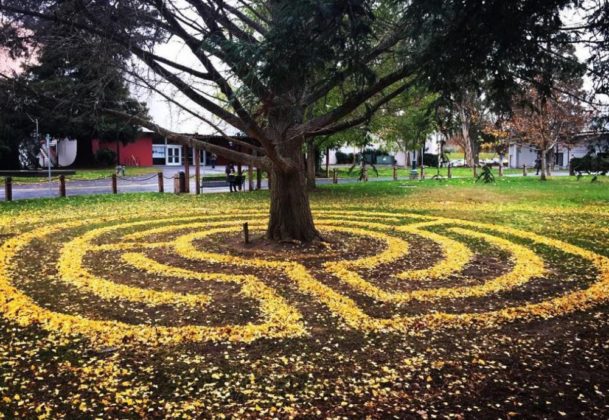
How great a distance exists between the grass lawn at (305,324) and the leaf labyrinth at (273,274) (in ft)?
0.13

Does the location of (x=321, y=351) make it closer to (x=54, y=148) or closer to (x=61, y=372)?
(x=61, y=372)

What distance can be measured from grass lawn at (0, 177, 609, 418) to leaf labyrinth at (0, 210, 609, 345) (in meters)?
0.04

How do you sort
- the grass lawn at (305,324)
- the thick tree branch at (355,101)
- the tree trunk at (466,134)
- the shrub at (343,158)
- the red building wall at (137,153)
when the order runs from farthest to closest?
the shrub at (343,158) → the red building wall at (137,153) → the tree trunk at (466,134) → the thick tree branch at (355,101) → the grass lawn at (305,324)

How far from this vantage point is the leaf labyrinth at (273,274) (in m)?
6.05

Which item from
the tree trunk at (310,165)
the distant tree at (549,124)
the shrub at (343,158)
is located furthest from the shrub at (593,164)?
the shrub at (343,158)

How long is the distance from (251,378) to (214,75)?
5.50 m

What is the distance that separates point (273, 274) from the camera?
27.9 ft

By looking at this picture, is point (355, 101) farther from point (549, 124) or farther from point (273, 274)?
point (549, 124)

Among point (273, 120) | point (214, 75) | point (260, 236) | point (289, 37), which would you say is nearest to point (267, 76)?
point (289, 37)

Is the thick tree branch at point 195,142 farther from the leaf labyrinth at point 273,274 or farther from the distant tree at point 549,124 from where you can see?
the distant tree at point 549,124

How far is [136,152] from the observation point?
173 ft

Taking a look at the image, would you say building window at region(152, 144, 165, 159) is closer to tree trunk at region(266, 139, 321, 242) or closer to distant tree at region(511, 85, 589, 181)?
distant tree at region(511, 85, 589, 181)

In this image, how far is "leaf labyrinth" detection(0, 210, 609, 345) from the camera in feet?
19.9

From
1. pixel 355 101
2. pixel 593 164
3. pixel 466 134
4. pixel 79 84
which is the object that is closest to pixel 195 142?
pixel 355 101
